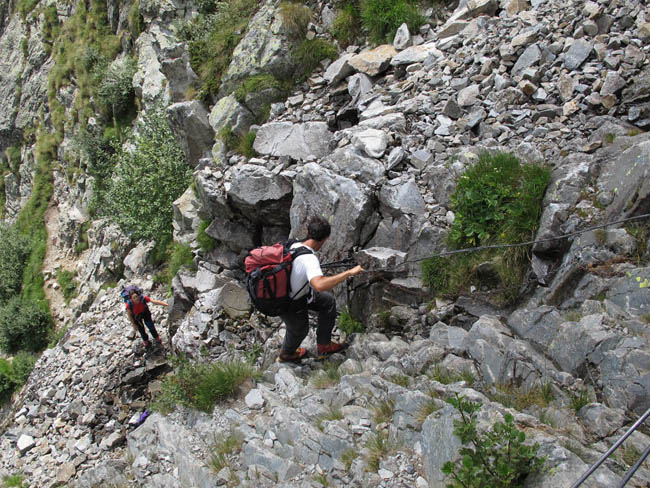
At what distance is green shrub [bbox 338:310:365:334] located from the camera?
27.0ft

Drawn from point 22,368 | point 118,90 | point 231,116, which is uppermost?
point 118,90

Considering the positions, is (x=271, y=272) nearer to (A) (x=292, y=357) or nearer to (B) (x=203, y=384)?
(A) (x=292, y=357)

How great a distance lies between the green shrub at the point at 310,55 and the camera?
1234cm

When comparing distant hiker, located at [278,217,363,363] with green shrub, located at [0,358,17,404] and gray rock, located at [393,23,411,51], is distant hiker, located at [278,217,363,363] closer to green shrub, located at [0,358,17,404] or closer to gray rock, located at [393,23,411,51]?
gray rock, located at [393,23,411,51]

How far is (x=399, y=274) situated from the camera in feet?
26.0

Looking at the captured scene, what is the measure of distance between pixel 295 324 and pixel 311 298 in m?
0.54

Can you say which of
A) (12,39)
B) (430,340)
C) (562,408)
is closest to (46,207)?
(12,39)

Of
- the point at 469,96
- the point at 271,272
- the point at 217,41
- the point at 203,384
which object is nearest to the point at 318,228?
the point at 271,272

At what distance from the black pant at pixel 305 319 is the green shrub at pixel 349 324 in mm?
872

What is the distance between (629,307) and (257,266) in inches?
178

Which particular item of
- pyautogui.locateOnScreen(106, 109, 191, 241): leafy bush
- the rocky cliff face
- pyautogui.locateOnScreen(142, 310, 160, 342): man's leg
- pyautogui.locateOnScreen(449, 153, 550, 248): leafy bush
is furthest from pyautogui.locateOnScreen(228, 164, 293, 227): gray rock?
pyautogui.locateOnScreen(106, 109, 191, 241): leafy bush

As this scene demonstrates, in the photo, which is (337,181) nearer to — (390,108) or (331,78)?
(390,108)

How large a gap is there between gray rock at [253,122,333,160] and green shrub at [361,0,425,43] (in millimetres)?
3209

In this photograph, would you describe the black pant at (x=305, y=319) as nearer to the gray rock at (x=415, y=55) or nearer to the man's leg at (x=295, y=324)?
the man's leg at (x=295, y=324)
